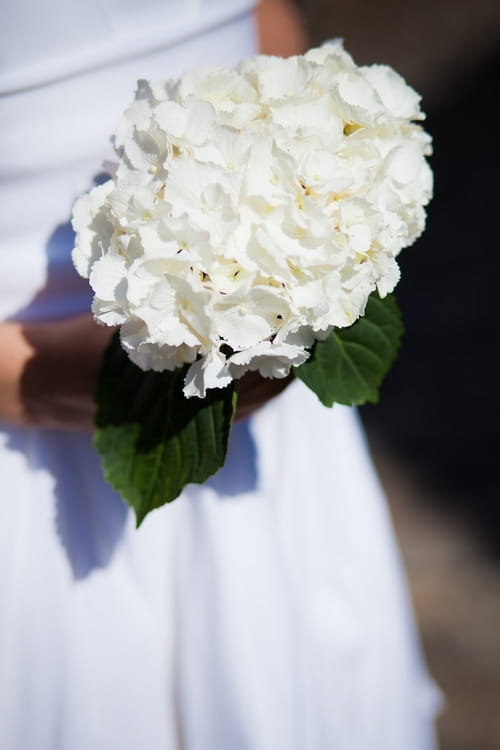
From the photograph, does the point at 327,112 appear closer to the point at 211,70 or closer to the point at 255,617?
the point at 211,70

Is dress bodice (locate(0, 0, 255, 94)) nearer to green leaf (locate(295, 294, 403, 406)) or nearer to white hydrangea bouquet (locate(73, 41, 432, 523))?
white hydrangea bouquet (locate(73, 41, 432, 523))

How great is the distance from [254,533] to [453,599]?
61.8 inches

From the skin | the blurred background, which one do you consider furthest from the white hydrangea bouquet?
the blurred background

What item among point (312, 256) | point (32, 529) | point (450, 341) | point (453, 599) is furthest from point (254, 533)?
point (450, 341)

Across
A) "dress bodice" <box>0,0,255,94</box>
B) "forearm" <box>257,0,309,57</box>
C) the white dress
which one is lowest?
the white dress

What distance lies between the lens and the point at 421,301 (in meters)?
3.95

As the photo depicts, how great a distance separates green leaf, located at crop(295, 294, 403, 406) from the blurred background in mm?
1571

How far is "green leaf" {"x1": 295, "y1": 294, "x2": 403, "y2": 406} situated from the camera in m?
1.01

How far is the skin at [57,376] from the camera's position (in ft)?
3.56

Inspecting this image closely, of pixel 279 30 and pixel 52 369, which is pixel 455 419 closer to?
pixel 279 30

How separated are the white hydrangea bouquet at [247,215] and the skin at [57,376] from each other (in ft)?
0.54

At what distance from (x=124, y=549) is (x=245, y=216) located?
2.03 ft

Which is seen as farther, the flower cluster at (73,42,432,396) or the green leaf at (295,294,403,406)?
the green leaf at (295,294,403,406)

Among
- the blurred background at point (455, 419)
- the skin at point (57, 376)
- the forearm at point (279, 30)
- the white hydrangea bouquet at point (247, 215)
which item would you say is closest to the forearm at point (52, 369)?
the skin at point (57, 376)
